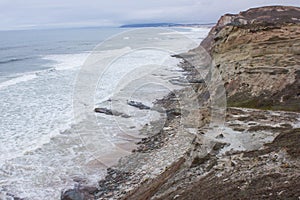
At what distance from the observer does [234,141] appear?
49.1ft

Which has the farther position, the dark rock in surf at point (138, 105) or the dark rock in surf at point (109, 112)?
the dark rock in surf at point (138, 105)

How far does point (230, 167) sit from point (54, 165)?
9.81 m

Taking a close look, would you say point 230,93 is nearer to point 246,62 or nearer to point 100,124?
point 246,62

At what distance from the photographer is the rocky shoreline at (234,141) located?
10344 millimetres

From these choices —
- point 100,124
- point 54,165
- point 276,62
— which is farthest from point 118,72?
point 54,165

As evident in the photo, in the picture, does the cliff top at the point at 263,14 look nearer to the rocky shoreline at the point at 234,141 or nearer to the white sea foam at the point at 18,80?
the rocky shoreline at the point at 234,141

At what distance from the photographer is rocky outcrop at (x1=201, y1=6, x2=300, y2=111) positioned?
2138 cm

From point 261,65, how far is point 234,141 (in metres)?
10.7

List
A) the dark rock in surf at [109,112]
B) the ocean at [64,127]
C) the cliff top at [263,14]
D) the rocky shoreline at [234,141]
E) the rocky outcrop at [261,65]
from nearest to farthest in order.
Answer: the rocky shoreline at [234,141], the ocean at [64,127], the rocky outcrop at [261,65], the dark rock in surf at [109,112], the cliff top at [263,14]

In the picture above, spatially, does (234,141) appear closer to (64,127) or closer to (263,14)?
(64,127)

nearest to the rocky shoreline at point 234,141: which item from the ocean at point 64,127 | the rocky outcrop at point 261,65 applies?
the rocky outcrop at point 261,65

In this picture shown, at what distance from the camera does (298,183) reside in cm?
877

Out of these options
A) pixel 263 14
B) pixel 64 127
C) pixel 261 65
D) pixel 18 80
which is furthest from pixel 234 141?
pixel 263 14

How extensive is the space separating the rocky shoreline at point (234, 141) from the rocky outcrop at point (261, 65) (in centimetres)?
6
